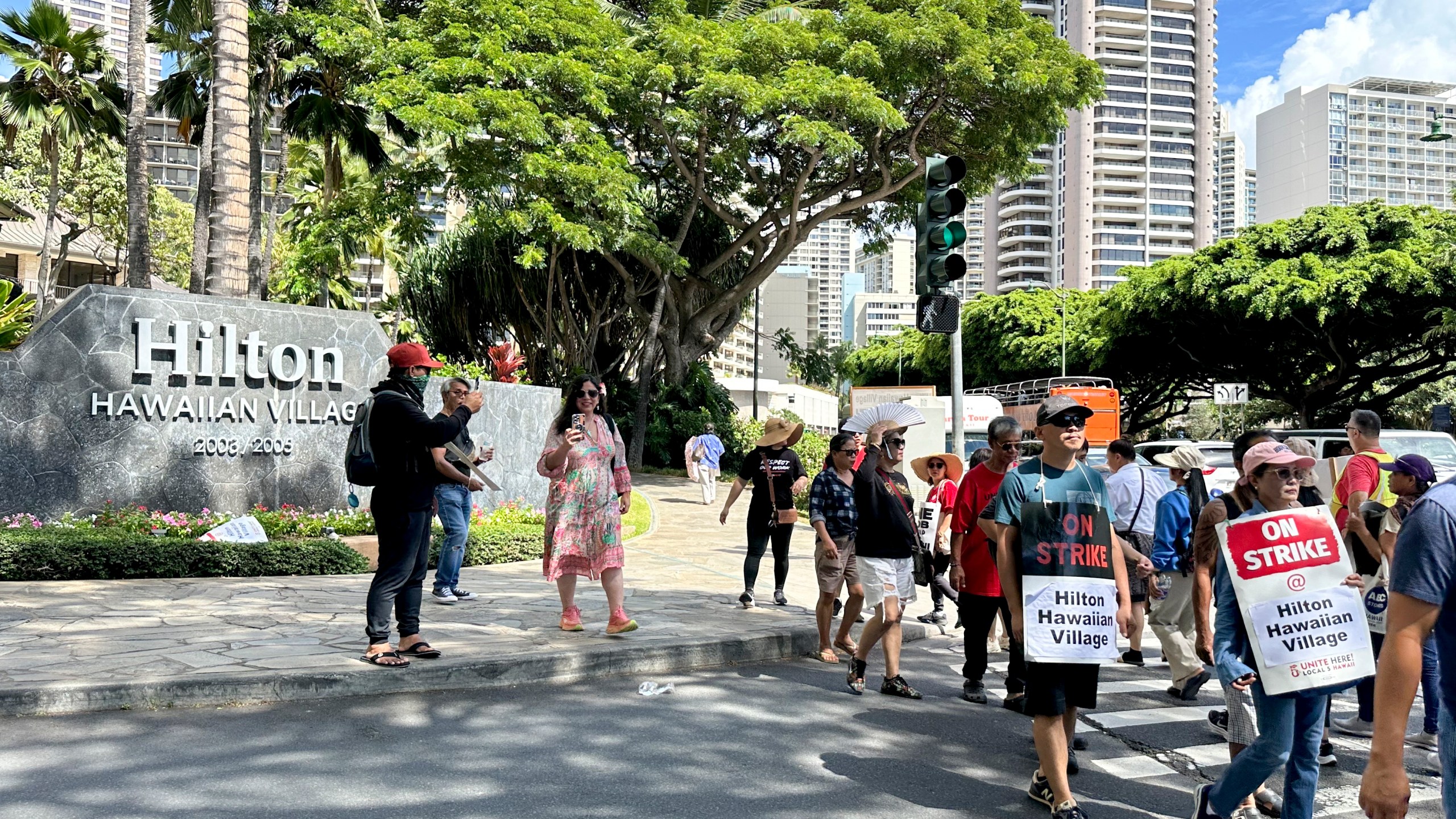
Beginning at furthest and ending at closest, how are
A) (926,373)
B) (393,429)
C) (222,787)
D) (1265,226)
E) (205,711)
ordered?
(926,373)
(1265,226)
(393,429)
(205,711)
(222,787)

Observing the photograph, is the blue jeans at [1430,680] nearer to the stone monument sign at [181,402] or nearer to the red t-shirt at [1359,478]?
the red t-shirt at [1359,478]

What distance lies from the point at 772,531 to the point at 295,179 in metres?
42.6

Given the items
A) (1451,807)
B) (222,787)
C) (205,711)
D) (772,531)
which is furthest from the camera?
→ (772,531)

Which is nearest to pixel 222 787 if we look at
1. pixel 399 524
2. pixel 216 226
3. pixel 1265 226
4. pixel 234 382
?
pixel 399 524

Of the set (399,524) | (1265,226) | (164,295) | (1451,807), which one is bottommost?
(1451,807)

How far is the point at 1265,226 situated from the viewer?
35031mm

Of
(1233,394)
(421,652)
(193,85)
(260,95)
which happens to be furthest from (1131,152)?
(421,652)

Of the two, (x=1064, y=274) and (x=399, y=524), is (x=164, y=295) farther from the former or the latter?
(x=1064, y=274)

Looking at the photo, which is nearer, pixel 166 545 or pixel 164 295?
pixel 166 545

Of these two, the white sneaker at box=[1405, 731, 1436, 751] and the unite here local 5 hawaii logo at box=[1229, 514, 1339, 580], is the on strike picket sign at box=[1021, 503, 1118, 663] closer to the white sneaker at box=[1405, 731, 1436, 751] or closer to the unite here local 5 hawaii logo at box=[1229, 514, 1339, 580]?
the unite here local 5 hawaii logo at box=[1229, 514, 1339, 580]

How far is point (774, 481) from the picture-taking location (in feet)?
31.7

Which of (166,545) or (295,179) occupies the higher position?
(295,179)

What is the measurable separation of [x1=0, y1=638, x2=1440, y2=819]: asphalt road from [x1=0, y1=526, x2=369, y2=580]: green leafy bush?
4.38 m

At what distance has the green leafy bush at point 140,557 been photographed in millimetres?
9297
